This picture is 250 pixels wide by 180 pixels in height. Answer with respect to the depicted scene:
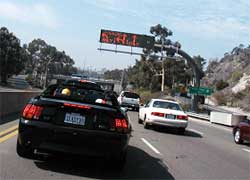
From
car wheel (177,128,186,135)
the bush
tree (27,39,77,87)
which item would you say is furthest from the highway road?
tree (27,39,77,87)

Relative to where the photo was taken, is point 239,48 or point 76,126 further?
point 239,48

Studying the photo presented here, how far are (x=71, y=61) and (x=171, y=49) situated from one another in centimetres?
13521

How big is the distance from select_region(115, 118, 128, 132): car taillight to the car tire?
65.8 inches

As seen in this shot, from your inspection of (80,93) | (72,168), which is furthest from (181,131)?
(72,168)

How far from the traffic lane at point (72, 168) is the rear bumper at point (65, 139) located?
0.42 meters

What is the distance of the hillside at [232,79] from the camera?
84938 mm

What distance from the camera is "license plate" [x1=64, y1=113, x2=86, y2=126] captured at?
802cm

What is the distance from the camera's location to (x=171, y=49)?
1843 inches

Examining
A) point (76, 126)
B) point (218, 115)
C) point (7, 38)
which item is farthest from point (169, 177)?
point (7, 38)

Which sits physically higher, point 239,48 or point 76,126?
point 239,48

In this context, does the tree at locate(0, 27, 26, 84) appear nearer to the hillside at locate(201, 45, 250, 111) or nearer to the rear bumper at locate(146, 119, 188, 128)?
the hillside at locate(201, 45, 250, 111)

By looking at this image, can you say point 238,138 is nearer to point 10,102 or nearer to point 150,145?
point 150,145

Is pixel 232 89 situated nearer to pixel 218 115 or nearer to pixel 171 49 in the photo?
pixel 171 49

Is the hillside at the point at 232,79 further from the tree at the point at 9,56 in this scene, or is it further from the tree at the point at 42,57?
the tree at the point at 42,57
